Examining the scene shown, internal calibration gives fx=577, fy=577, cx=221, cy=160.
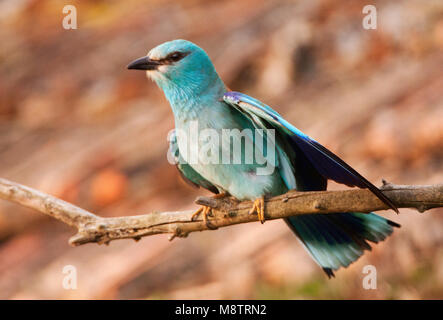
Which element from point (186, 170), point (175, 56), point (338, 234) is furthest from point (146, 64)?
point (338, 234)

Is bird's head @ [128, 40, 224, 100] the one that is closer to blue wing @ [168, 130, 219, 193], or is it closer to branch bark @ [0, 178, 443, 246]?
blue wing @ [168, 130, 219, 193]

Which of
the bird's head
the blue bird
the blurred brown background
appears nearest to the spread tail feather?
the blue bird

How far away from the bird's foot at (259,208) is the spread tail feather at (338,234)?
1.70 ft

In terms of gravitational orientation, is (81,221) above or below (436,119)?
below

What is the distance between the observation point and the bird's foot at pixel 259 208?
10.9 ft

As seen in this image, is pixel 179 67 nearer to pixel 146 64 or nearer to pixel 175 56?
pixel 175 56

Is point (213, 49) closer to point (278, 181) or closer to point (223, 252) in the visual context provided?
point (223, 252)

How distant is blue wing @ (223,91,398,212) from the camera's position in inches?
118

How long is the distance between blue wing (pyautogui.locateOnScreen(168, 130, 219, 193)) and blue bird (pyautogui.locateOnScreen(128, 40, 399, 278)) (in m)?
0.27

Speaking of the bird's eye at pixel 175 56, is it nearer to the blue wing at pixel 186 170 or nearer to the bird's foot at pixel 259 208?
the blue wing at pixel 186 170

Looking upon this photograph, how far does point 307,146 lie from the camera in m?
3.24

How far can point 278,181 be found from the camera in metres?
3.67

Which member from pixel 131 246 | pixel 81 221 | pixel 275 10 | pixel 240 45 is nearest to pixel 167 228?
pixel 81 221
